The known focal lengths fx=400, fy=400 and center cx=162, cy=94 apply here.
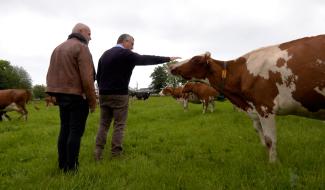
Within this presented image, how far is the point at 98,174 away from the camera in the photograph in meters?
6.45

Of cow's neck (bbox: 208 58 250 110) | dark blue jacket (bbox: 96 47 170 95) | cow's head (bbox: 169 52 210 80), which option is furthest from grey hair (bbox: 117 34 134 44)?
cow's neck (bbox: 208 58 250 110)

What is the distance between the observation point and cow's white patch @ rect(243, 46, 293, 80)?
22.9 ft

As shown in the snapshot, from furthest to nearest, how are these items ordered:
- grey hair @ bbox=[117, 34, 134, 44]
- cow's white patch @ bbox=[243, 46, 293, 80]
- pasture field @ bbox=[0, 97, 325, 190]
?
grey hair @ bbox=[117, 34, 134, 44], cow's white patch @ bbox=[243, 46, 293, 80], pasture field @ bbox=[0, 97, 325, 190]

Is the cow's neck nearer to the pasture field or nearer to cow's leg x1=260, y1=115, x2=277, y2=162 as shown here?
cow's leg x1=260, y1=115, x2=277, y2=162

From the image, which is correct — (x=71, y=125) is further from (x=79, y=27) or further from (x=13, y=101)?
(x=13, y=101)

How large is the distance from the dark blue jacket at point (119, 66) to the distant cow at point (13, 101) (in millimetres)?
14619

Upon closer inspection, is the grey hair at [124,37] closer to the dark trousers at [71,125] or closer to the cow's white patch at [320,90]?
the dark trousers at [71,125]

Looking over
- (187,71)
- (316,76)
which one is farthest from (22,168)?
(316,76)

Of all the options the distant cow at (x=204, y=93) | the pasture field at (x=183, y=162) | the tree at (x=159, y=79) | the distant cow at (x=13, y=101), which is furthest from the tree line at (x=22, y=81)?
the pasture field at (x=183, y=162)

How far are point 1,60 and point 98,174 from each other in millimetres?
120695

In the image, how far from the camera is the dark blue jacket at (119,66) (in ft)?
25.3

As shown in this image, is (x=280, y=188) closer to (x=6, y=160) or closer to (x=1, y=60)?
(x=6, y=160)

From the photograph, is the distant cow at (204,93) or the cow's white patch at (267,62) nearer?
the cow's white patch at (267,62)

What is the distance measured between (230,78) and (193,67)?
80 centimetres
